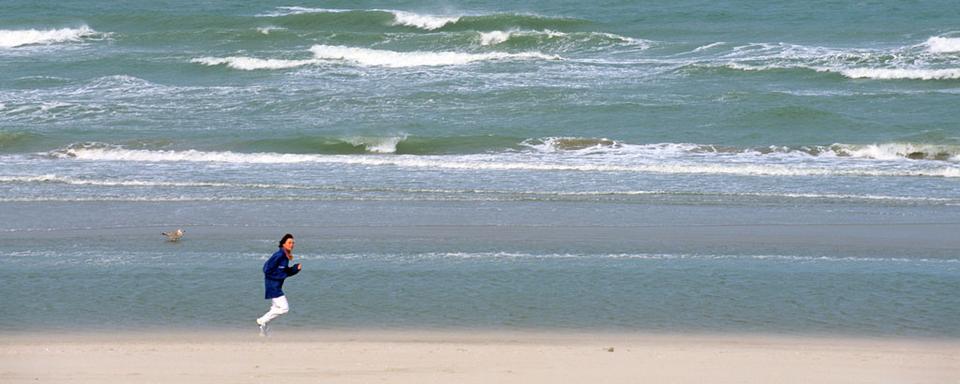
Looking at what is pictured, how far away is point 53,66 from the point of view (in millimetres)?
36000

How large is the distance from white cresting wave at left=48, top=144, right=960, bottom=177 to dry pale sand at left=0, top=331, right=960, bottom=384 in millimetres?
10644

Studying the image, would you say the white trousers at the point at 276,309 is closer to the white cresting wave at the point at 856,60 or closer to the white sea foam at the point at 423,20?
the white cresting wave at the point at 856,60

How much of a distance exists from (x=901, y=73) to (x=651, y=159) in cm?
1071

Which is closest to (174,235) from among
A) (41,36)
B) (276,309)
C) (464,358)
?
(276,309)

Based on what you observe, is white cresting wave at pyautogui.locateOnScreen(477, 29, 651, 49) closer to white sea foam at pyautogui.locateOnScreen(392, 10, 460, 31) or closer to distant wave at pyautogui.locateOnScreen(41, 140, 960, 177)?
white sea foam at pyautogui.locateOnScreen(392, 10, 460, 31)

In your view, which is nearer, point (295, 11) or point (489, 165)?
point (489, 165)

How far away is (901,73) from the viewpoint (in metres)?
32.0

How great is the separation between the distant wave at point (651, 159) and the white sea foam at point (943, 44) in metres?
10.8

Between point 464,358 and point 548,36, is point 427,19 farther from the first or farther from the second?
point 464,358

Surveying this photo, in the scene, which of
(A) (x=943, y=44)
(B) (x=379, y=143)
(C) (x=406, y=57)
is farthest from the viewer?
(C) (x=406, y=57)

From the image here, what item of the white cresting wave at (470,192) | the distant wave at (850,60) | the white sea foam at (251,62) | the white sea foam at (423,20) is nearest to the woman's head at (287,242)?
the white cresting wave at (470,192)

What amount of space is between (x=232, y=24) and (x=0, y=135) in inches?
616

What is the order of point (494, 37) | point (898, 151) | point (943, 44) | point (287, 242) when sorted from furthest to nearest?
point (494, 37)
point (943, 44)
point (898, 151)
point (287, 242)

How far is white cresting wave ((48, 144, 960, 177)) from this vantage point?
75.4 feet
